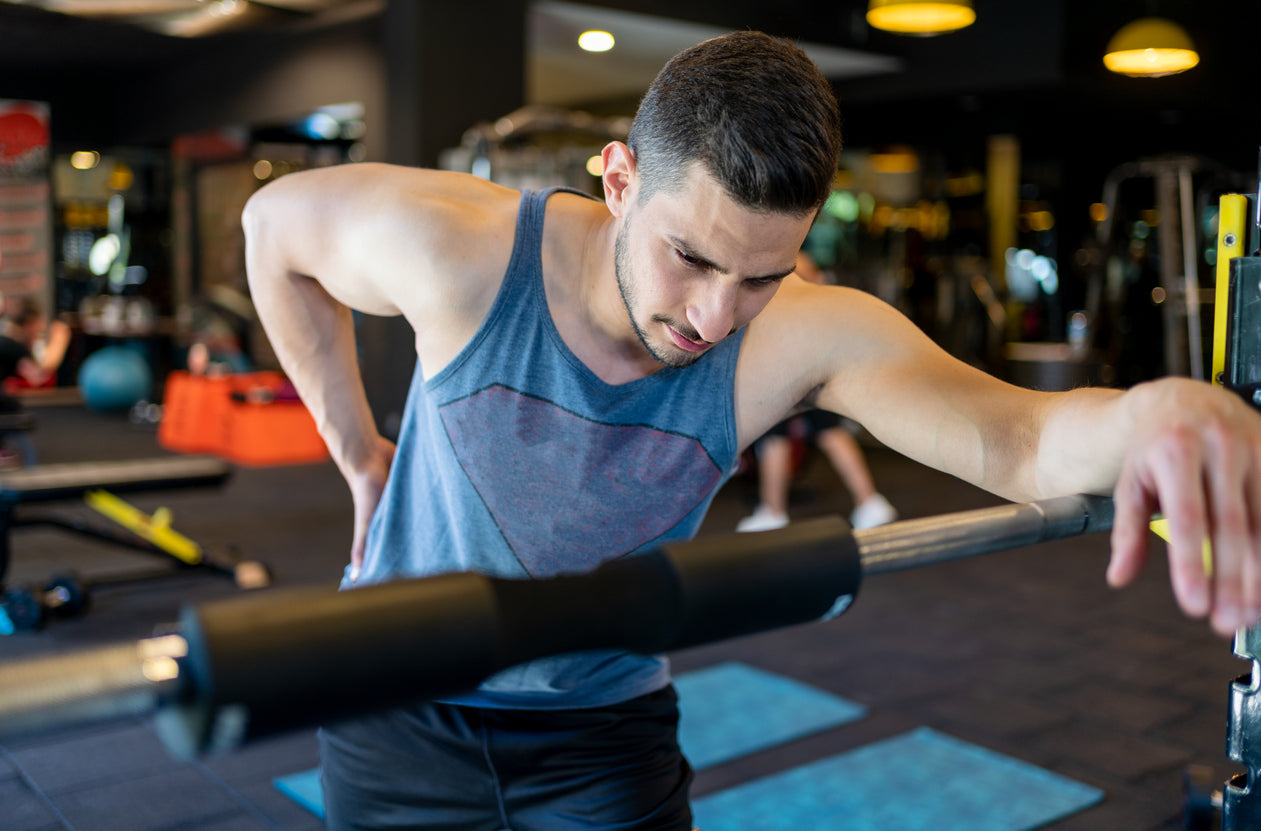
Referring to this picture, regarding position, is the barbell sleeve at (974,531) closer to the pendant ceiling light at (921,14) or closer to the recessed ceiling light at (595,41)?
the pendant ceiling light at (921,14)

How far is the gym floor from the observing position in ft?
8.48

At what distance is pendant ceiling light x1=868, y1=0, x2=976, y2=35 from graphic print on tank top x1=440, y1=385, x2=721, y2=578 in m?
4.76

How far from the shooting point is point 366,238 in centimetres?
136

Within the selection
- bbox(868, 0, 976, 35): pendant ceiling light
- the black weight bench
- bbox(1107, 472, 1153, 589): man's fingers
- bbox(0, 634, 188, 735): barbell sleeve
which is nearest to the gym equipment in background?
bbox(1107, 472, 1153, 589): man's fingers

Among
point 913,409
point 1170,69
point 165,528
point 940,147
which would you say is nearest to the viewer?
point 913,409

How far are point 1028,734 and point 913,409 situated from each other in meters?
2.27

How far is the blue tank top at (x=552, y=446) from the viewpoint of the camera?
124 centimetres

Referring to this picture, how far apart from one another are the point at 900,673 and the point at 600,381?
2614 mm

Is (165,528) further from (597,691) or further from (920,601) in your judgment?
(597,691)

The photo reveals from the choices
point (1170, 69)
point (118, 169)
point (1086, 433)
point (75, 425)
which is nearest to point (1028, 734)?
point (1086, 433)

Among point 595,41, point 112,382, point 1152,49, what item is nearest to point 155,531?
point 112,382

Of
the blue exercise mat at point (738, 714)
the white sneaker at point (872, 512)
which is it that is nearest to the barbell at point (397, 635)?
the blue exercise mat at point (738, 714)

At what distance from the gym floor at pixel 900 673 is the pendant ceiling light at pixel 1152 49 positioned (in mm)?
2768

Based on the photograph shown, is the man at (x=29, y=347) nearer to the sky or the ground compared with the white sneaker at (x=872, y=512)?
nearer to the sky
